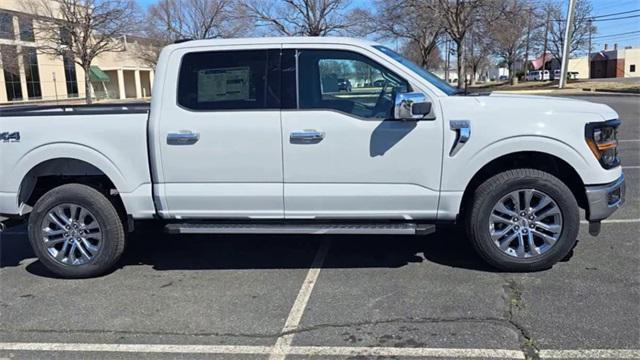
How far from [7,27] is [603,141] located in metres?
46.9

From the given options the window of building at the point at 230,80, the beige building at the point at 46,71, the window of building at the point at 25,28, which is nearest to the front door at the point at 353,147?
the window of building at the point at 230,80

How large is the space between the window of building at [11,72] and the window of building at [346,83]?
41.6 meters

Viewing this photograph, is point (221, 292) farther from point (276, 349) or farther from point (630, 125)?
point (630, 125)

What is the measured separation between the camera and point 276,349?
3623mm

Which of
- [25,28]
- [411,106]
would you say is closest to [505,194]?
[411,106]

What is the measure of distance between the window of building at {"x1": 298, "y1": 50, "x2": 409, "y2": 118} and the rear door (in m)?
0.27

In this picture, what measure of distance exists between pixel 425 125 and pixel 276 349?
212 cm

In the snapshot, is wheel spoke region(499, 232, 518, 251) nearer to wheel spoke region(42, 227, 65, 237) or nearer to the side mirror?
the side mirror

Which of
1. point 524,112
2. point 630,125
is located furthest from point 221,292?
point 630,125

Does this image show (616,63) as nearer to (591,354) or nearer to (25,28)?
(25,28)

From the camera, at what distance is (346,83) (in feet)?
15.6

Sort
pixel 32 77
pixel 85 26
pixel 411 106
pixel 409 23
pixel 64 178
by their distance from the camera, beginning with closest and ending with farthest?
pixel 411 106
pixel 64 178
pixel 85 26
pixel 409 23
pixel 32 77

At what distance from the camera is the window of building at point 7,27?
4144cm

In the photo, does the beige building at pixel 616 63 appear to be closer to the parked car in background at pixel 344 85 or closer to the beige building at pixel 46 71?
the beige building at pixel 46 71
